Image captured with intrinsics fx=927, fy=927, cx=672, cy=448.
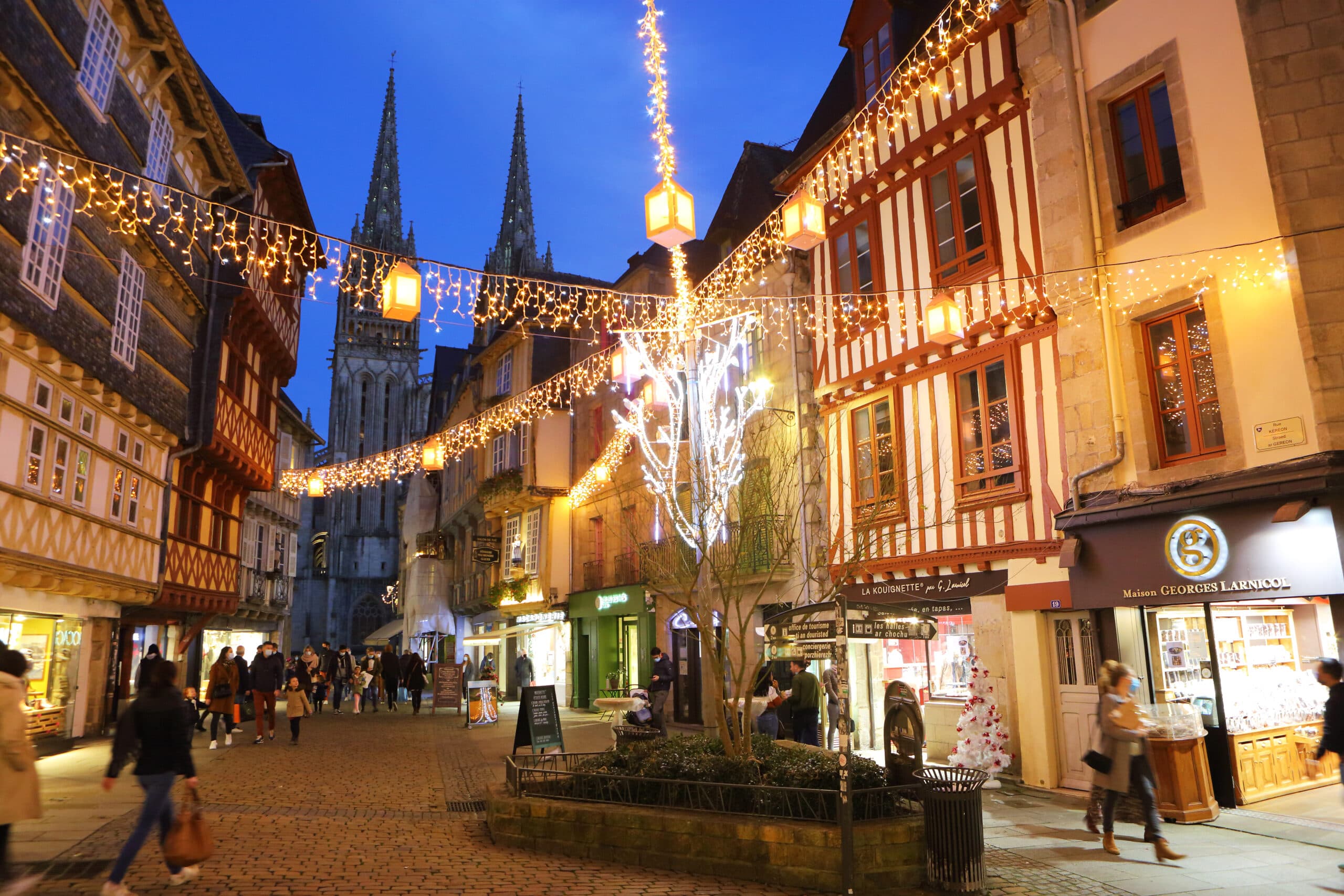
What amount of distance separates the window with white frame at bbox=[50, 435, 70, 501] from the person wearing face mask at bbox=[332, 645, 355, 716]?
13473mm

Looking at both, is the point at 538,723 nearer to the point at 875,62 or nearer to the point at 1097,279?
the point at 1097,279

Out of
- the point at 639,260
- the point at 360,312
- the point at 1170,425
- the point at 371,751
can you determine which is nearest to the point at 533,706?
the point at 371,751

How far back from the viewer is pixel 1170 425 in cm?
997

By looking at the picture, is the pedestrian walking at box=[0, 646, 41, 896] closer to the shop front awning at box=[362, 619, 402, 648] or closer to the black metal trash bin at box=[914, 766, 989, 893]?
the black metal trash bin at box=[914, 766, 989, 893]

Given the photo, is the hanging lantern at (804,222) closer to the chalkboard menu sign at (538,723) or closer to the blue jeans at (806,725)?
the blue jeans at (806,725)

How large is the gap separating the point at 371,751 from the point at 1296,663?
12.8m

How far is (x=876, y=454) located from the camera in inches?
545

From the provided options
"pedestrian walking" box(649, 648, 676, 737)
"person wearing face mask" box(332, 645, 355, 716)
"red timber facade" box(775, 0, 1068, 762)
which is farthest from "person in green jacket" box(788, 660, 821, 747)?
"person wearing face mask" box(332, 645, 355, 716)

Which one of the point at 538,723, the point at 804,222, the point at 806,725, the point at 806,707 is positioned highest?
the point at 804,222

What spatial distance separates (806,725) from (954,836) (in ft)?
17.8

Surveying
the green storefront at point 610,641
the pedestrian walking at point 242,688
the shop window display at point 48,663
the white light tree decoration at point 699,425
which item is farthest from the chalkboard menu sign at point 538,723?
the green storefront at point 610,641

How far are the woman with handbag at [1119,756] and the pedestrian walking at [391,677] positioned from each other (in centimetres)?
2044

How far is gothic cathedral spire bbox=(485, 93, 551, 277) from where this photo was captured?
252 ft

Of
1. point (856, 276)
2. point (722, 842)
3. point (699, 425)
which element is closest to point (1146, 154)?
point (856, 276)
